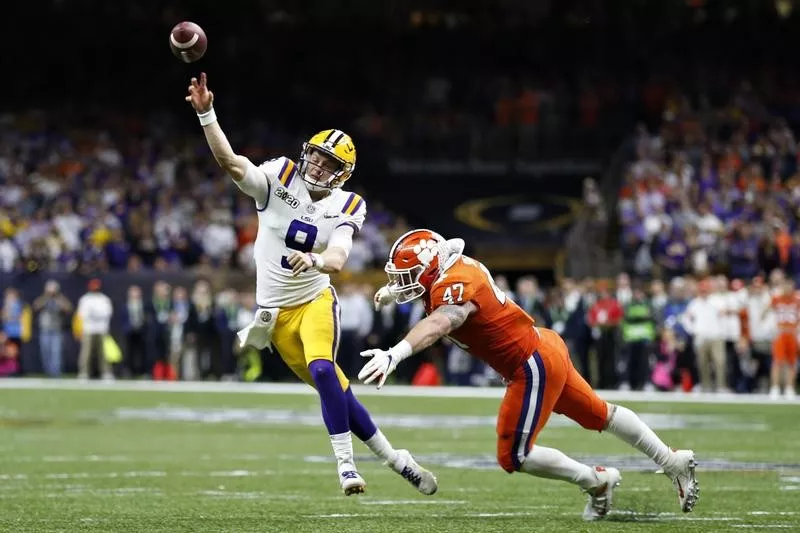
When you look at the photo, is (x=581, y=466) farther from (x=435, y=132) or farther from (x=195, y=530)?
(x=435, y=132)

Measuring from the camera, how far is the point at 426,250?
22.4 feet

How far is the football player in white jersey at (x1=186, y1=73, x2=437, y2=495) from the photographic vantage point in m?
7.72

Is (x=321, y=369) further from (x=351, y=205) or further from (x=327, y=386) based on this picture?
(x=351, y=205)

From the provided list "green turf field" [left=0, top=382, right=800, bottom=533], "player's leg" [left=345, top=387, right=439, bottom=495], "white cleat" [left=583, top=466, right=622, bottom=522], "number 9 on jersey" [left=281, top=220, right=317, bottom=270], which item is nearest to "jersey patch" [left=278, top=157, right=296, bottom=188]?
"number 9 on jersey" [left=281, top=220, right=317, bottom=270]

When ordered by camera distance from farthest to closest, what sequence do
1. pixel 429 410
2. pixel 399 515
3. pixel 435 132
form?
pixel 435 132
pixel 429 410
pixel 399 515

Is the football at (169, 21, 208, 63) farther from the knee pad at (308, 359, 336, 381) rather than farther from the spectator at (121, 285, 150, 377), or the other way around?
the spectator at (121, 285, 150, 377)

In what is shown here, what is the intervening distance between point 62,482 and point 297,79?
21012 millimetres

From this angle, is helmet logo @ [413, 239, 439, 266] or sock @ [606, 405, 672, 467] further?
sock @ [606, 405, 672, 467]

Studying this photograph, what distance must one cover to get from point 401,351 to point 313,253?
149cm

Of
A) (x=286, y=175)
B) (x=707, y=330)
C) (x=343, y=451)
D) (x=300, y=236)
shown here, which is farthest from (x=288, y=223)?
(x=707, y=330)

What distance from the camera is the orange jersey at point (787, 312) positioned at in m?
18.1

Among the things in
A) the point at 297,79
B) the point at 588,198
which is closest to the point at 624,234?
the point at 588,198

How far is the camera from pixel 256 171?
25.9 ft

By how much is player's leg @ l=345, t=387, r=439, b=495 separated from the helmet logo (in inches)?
51.5
